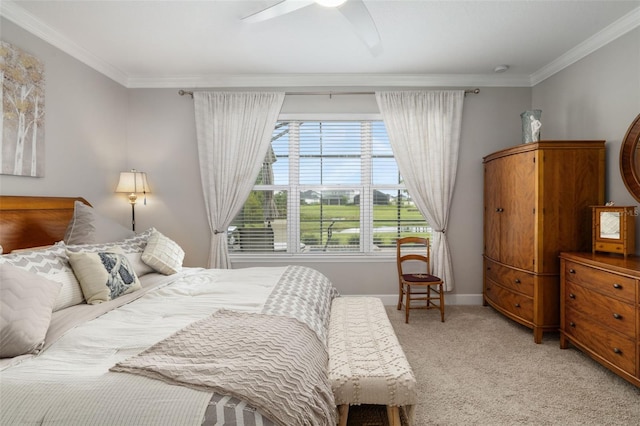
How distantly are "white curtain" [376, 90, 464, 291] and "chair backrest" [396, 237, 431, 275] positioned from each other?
18 cm

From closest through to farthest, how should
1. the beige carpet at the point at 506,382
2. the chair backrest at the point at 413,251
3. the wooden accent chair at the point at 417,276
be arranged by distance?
the beige carpet at the point at 506,382, the wooden accent chair at the point at 417,276, the chair backrest at the point at 413,251

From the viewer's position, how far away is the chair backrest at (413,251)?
3.73 m

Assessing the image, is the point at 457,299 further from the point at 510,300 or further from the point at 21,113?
the point at 21,113

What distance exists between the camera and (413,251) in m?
4.03

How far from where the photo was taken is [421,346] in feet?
9.44

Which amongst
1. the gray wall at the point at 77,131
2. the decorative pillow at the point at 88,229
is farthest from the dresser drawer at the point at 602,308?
the gray wall at the point at 77,131

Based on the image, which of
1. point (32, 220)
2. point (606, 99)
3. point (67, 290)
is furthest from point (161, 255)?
point (606, 99)

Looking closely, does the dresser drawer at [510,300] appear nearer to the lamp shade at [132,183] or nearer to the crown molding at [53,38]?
the lamp shade at [132,183]

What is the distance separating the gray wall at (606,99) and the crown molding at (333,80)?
63cm

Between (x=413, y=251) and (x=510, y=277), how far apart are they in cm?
107

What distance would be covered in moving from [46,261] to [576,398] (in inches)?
131

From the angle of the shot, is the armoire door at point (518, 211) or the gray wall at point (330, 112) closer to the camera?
the armoire door at point (518, 211)

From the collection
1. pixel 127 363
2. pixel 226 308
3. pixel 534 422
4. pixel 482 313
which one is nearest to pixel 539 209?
pixel 482 313

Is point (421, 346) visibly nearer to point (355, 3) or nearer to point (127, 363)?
point (127, 363)
